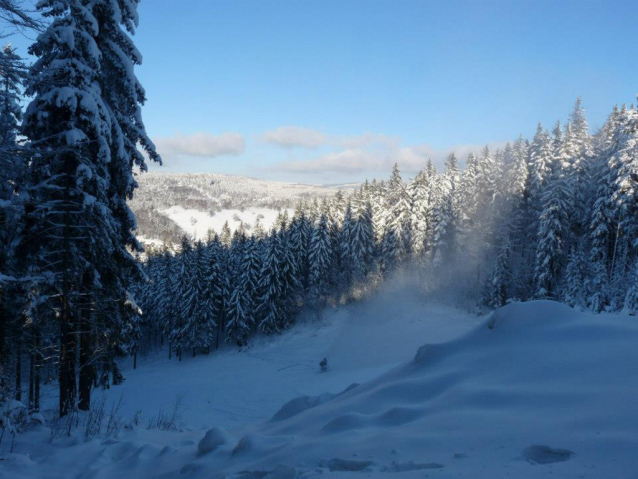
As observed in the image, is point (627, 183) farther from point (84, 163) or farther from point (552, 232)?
point (84, 163)

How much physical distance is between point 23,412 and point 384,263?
4649cm

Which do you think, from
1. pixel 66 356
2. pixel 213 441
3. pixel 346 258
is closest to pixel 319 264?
pixel 346 258

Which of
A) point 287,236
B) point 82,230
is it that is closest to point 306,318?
point 287,236

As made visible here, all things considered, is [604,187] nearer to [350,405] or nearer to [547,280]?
[547,280]

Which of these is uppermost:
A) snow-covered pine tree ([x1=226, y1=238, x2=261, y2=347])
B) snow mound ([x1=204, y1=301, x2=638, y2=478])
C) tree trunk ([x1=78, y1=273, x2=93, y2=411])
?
snow mound ([x1=204, y1=301, x2=638, y2=478])

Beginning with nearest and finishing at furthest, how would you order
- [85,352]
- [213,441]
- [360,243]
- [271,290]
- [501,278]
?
[213,441]
[85,352]
[501,278]
[271,290]
[360,243]

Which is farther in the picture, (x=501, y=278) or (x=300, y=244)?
(x=300, y=244)

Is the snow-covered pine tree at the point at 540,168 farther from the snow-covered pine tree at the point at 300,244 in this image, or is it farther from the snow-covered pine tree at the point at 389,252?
the snow-covered pine tree at the point at 300,244

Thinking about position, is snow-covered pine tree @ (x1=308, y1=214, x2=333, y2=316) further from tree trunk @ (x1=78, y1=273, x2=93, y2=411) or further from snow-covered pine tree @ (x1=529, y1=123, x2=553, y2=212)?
tree trunk @ (x1=78, y1=273, x2=93, y2=411)

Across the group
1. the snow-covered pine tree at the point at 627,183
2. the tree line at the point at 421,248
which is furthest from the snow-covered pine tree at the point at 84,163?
the tree line at the point at 421,248

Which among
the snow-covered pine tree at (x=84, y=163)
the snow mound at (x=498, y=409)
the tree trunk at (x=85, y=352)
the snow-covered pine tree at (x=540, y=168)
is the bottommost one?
the tree trunk at (x=85, y=352)

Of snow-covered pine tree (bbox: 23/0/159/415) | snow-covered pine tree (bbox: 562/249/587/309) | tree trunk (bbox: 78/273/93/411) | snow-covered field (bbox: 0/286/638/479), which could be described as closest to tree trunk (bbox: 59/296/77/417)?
snow-covered pine tree (bbox: 23/0/159/415)

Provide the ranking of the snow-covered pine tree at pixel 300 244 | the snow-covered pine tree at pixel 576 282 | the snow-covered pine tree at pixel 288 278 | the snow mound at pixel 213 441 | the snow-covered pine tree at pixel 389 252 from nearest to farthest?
the snow mound at pixel 213 441 → the snow-covered pine tree at pixel 576 282 → the snow-covered pine tree at pixel 288 278 → the snow-covered pine tree at pixel 389 252 → the snow-covered pine tree at pixel 300 244

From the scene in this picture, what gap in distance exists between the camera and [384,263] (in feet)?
169
